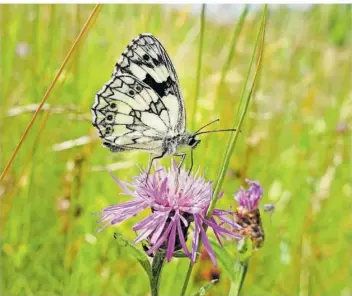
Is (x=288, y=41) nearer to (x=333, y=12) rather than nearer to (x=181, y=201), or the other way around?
(x=333, y=12)

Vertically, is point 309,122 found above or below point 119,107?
below

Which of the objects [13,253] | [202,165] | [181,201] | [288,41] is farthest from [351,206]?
[181,201]

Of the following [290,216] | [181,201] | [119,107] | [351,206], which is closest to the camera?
[181,201]

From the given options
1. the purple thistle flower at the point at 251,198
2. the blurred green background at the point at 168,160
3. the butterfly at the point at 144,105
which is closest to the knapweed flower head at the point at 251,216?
the purple thistle flower at the point at 251,198

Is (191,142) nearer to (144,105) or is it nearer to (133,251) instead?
(144,105)

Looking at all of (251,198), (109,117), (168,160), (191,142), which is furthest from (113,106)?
A: (168,160)

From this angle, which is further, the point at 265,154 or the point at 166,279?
the point at 265,154

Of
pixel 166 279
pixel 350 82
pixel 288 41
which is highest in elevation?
pixel 288 41

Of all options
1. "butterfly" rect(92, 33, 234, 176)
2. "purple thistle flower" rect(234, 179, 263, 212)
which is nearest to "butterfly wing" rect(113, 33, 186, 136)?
"butterfly" rect(92, 33, 234, 176)
